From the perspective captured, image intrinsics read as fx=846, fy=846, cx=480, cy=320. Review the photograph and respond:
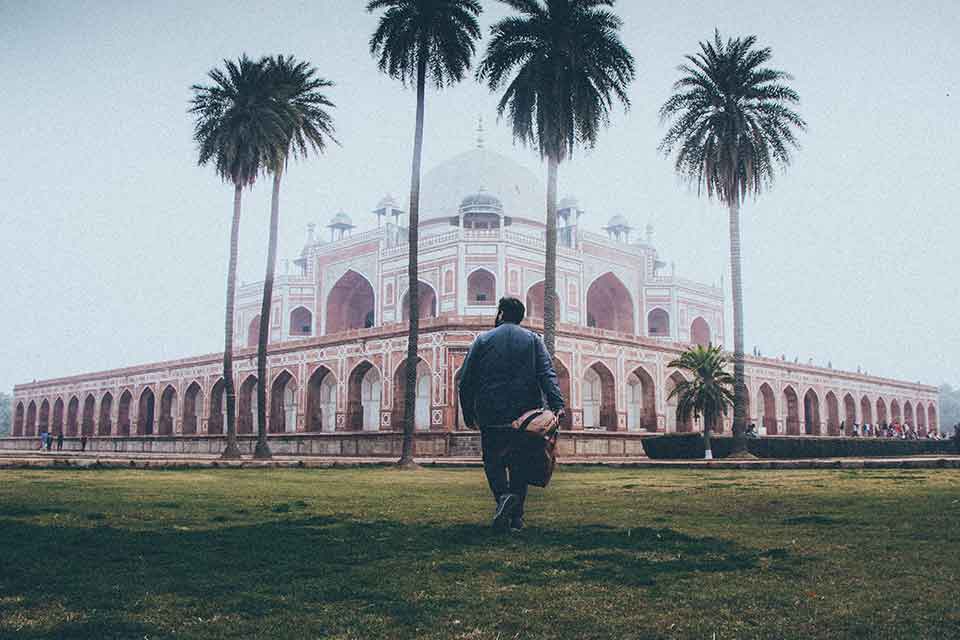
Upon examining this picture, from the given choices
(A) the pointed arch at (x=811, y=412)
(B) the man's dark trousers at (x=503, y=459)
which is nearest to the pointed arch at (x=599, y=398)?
(A) the pointed arch at (x=811, y=412)

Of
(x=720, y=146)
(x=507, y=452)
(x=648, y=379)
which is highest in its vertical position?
(x=720, y=146)

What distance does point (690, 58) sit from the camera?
2938 centimetres

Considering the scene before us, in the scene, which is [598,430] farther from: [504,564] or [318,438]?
[504,564]

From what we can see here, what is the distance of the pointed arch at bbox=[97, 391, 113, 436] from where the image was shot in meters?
54.2

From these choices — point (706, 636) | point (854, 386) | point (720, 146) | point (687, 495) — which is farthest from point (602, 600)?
point (854, 386)

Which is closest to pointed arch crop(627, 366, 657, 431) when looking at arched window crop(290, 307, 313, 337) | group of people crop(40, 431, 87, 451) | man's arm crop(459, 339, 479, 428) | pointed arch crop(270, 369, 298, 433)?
pointed arch crop(270, 369, 298, 433)

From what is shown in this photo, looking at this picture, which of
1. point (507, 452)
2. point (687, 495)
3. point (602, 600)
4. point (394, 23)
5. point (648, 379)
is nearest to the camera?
point (602, 600)

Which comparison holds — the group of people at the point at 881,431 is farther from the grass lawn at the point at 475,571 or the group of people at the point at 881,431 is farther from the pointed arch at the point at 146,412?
the grass lawn at the point at 475,571

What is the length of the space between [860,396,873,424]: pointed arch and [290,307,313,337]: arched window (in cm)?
3718

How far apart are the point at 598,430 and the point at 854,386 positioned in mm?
27143

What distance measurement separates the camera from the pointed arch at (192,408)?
4772 cm

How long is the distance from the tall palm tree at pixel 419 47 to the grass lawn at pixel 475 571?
15.4 meters

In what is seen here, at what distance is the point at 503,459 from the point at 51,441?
186 ft

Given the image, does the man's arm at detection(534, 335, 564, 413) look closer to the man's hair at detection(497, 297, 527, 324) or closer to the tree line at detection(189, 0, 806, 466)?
the man's hair at detection(497, 297, 527, 324)
